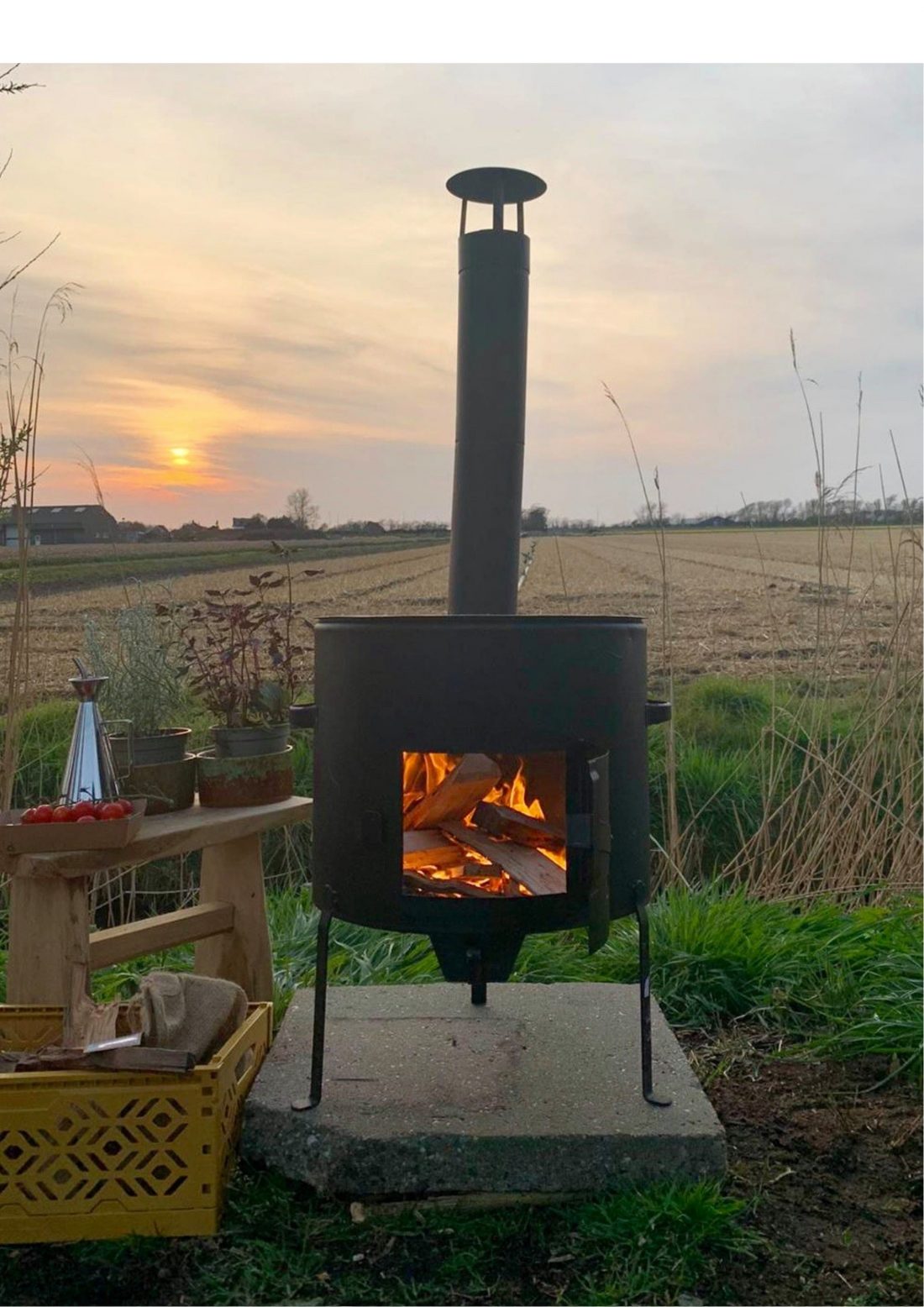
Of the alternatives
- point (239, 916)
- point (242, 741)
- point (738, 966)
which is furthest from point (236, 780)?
point (738, 966)

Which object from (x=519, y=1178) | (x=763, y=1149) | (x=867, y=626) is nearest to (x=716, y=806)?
(x=867, y=626)

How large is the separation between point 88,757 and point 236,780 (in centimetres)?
35

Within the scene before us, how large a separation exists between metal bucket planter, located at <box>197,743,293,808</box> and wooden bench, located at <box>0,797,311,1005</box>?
0.03 meters

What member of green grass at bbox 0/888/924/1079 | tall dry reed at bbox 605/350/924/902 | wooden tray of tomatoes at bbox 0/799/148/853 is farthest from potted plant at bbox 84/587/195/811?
tall dry reed at bbox 605/350/924/902

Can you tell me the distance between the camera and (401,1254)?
1.57m

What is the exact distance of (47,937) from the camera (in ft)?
6.12

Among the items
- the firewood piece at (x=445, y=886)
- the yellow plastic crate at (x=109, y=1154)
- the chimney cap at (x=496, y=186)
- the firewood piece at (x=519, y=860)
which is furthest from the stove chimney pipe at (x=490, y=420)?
the yellow plastic crate at (x=109, y=1154)

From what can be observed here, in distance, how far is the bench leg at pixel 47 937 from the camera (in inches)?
72.6

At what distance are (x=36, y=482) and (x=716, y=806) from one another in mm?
2763

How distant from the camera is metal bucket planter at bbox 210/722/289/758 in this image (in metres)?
2.29

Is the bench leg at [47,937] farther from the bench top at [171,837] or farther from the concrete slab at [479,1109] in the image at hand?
the concrete slab at [479,1109]

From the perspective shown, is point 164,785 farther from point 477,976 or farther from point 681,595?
point 681,595

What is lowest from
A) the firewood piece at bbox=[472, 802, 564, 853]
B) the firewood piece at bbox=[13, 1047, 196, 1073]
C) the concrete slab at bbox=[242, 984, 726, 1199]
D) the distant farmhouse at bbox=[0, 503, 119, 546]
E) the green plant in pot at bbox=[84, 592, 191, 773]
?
the concrete slab at bbox=[242, 984, 726, 1199]

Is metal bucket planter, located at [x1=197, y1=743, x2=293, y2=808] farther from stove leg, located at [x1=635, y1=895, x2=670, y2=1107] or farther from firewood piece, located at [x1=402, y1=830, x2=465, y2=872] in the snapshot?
stove leg, located at [x1=635, y1=895, x2=670, y2=1107]
